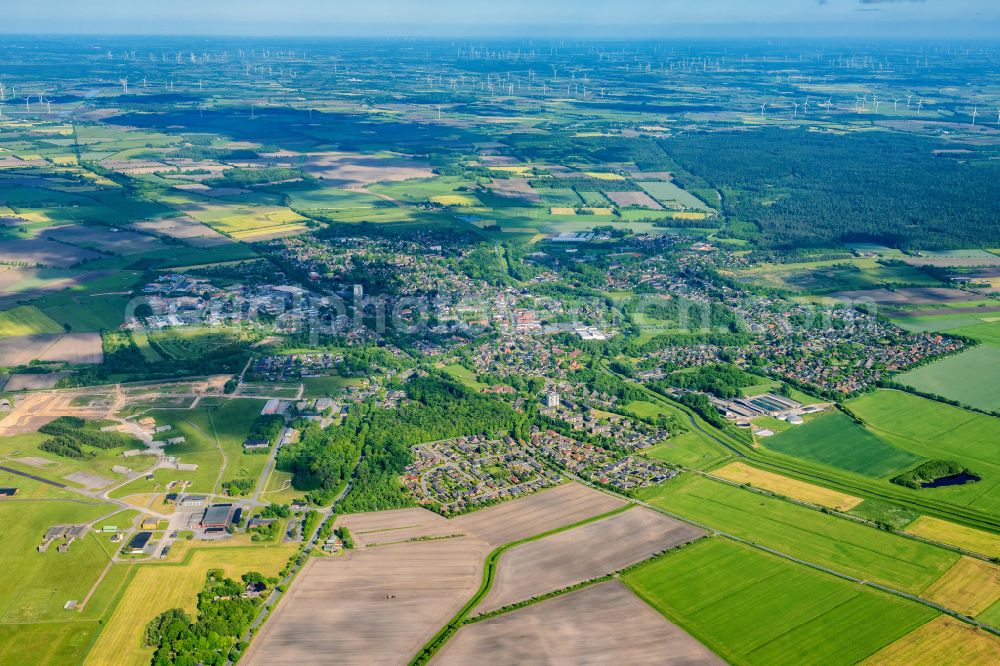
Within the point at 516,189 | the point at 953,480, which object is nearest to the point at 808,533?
the point at 953,480

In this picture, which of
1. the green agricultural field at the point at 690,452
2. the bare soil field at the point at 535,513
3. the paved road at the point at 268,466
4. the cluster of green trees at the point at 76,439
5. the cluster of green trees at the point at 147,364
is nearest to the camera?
the bare soil field at the point at 535,513

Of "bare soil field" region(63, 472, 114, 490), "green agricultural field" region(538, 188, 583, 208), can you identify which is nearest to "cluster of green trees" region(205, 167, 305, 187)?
"green agricultural field" region(538, 188, 583, 208)

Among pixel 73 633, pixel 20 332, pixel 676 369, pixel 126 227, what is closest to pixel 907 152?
pixel 676 369

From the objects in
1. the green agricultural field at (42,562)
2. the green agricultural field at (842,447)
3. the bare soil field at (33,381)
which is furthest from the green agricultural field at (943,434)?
the bare soil field at (33,381)

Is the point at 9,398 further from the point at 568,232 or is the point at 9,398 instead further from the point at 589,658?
the point at 568,232

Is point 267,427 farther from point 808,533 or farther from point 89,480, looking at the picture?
point 808,533

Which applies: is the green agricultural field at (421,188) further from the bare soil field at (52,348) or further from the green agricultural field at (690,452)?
the green agricultural field at (690,452)

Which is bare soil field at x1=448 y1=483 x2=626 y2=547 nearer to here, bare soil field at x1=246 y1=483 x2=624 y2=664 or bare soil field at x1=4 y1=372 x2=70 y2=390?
bare soil field at x1=246 y1=483 x2=624 y2=664
